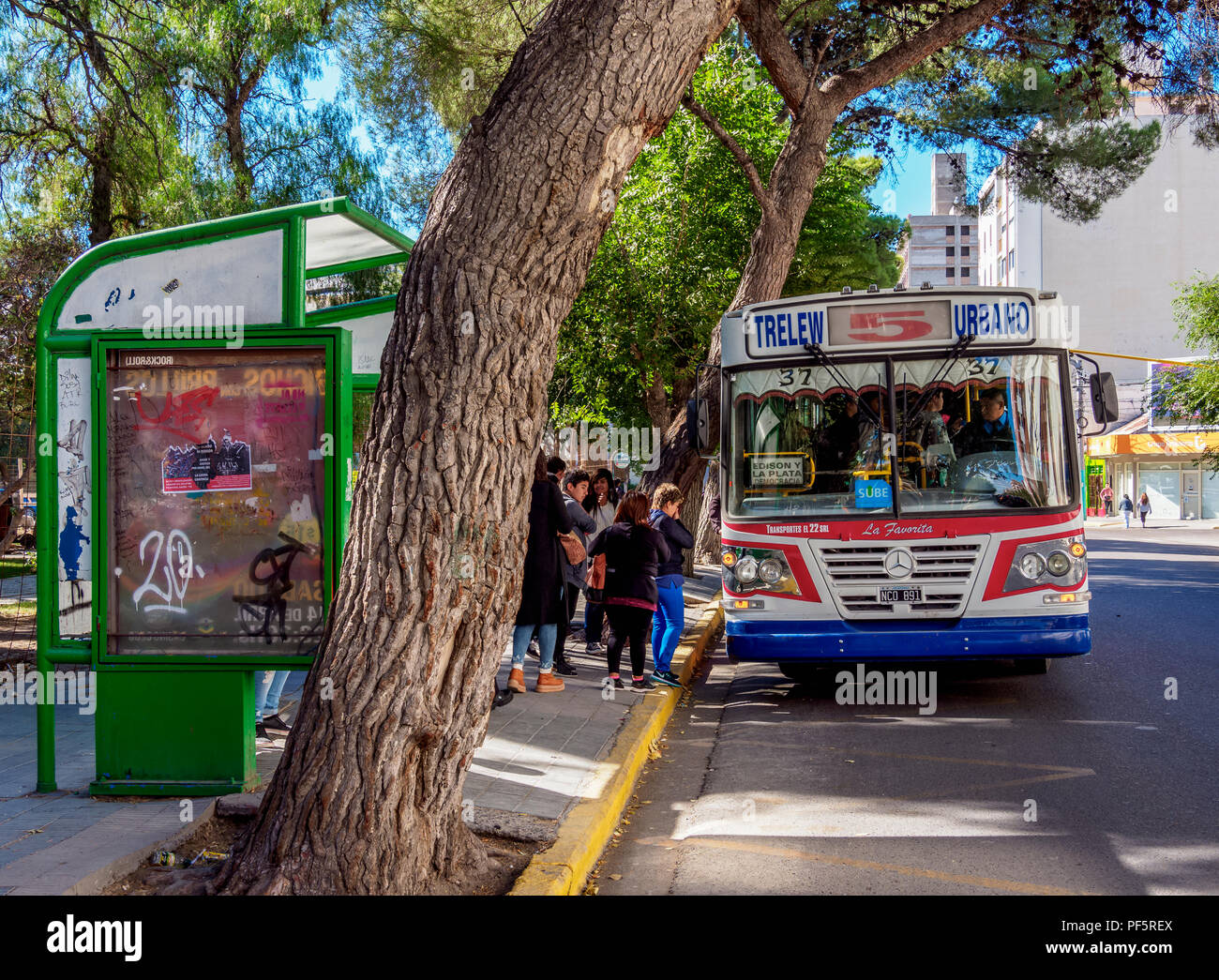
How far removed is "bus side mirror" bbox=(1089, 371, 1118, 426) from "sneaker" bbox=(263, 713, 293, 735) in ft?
19.8

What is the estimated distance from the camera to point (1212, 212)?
2502 inches

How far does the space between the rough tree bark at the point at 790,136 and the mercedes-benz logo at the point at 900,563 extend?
5.05m

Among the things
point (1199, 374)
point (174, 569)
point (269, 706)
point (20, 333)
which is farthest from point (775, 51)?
point (1199, 374)

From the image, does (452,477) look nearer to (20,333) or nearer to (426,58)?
(20,333)

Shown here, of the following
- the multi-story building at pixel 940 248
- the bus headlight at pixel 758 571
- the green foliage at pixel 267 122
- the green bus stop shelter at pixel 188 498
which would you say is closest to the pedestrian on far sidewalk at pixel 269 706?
the green bus stop shelter at pixel 188 498

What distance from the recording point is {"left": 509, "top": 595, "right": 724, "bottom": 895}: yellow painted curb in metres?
4.55

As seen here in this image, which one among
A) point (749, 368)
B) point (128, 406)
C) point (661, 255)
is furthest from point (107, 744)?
point (661, 255)

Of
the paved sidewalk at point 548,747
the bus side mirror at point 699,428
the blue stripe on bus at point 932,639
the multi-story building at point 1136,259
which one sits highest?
the multi-story building at point 1136,259

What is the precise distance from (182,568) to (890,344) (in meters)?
5.23

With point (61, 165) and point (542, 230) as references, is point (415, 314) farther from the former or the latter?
point (61, 165)

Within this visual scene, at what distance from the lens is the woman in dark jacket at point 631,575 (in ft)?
29.4

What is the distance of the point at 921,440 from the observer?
838 centimetres

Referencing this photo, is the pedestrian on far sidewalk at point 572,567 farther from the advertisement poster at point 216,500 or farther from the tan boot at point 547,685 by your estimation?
the advertisement poster at point 216,500

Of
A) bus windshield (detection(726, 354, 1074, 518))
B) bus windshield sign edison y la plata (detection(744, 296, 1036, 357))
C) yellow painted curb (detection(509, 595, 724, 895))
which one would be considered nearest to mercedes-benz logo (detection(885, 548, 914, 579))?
bus windshield (detection(726, 354, 1074, 518))
